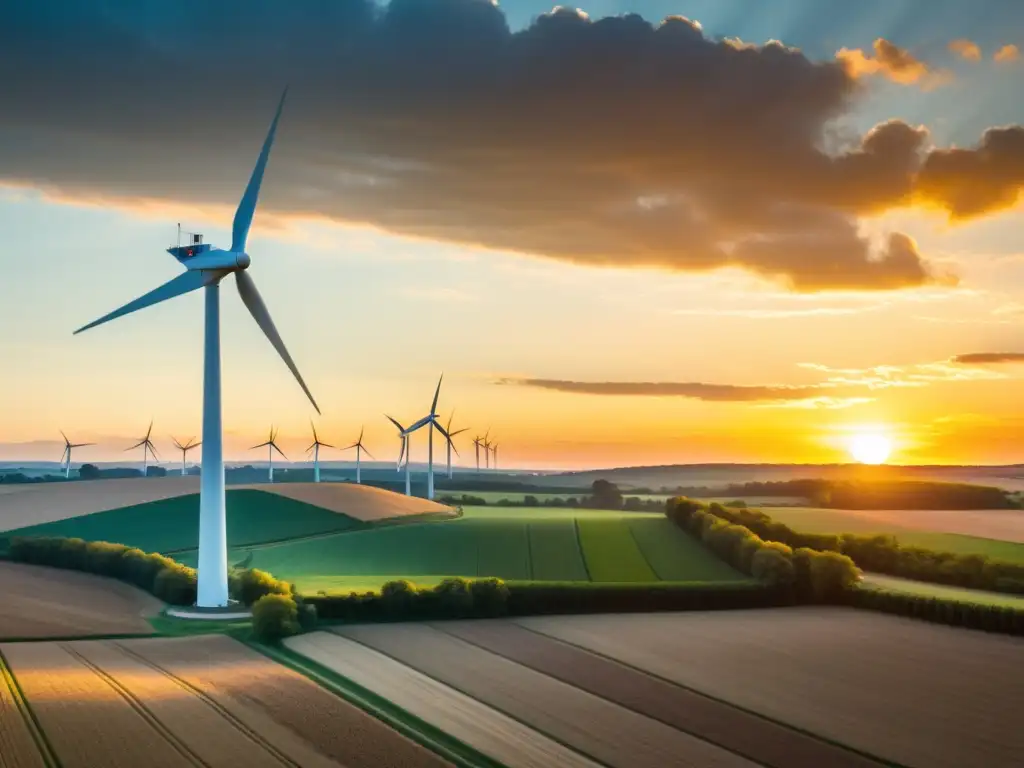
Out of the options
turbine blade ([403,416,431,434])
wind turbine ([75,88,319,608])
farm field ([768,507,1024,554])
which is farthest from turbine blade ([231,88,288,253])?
turbine blade ([403,416,431,434])

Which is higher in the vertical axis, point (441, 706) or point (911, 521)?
point (911, 521)

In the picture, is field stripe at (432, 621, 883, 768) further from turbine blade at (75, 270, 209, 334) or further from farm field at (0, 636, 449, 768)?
turbine blade at (75, 270, 209, 334)

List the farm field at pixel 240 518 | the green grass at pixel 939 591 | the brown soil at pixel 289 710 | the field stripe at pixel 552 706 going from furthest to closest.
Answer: the farm field at pixel 240 518 → the green grass at pixel 939 591 → the field stripe at pixel 552 706 → the brown soil at pixel 289 710

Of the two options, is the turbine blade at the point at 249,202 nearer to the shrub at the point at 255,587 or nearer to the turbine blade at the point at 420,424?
the shrub at the point at 255,587

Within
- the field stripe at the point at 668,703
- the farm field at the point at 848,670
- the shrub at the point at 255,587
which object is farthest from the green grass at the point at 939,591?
the shrub at the point at 255,587

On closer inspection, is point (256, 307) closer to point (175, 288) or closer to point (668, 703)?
point (175, 288)

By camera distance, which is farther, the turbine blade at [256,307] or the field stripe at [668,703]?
the turbine blade at [256,307]

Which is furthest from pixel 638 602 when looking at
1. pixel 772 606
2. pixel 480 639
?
pixel 480 639

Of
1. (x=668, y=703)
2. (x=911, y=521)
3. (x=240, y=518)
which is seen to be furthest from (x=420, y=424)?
(x=668, y=703)
